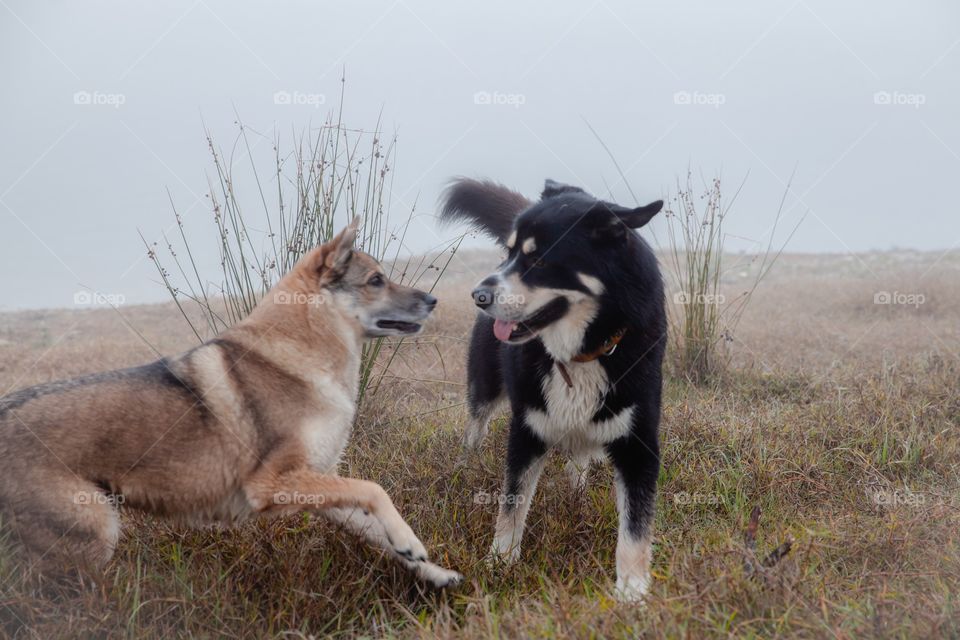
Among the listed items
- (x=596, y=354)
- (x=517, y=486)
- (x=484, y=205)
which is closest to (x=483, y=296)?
(x=596, y=354)

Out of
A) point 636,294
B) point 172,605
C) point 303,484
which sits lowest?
point 172,605

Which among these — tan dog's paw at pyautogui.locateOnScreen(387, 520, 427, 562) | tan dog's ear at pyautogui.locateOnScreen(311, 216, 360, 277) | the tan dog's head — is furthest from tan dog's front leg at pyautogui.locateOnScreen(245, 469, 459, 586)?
tan dog's ear at pyautogui.locateOnScreen(311, 216, 360, 277)

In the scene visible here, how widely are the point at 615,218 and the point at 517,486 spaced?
1.49 metres

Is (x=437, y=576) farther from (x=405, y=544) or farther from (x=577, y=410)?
(x=577, y=410)

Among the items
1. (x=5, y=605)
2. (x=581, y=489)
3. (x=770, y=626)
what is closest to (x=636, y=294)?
(x=581, y=489)

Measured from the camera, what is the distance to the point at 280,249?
18.5ft

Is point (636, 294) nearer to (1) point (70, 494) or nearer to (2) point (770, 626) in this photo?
(2) point (770, 626)

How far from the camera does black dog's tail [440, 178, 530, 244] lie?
18.1ft

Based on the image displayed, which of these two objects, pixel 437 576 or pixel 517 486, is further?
pixel 517 486

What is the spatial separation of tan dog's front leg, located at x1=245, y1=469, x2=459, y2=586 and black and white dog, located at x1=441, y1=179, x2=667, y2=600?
69cm

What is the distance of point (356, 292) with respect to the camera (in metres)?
3.90

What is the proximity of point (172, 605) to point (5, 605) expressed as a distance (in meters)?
0.63

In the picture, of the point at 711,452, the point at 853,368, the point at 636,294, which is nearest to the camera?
the point at 636,294

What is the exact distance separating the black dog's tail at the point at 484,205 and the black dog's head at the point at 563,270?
1509mm
